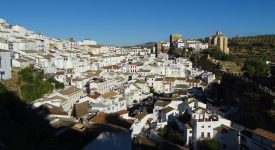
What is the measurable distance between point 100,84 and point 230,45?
50111mm

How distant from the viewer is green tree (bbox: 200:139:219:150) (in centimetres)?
2113

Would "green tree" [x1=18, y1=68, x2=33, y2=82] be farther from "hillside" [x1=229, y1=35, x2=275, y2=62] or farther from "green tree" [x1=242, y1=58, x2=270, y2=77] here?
"hillside" [x1=229, y1=35, x2=275, y2=62]

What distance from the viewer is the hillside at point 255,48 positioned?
210 ft

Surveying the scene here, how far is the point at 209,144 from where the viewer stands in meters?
21.3

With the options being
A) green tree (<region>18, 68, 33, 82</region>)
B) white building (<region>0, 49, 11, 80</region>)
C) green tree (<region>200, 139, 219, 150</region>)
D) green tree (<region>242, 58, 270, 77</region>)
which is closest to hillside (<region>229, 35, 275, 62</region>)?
green tree (<region>242, 58, 270, 77</region>)

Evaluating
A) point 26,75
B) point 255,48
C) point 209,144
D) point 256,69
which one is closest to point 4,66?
point 26,75

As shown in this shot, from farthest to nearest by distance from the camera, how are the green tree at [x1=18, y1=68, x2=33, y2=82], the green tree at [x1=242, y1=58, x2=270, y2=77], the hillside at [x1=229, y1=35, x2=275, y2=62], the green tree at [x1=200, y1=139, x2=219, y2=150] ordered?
the hillside at [x1=229, y1=35, x2=275, y2=62]
the green tree at [x1=242, y1=58, x2=270, y2=77]
the green tree at [x1=18, y1=68, x2=33, y2=82]
the green tree at [x1=200, y1=139, x2=219, y2=150]

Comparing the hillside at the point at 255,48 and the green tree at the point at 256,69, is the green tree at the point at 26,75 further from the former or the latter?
the hillside at the point at 255,48

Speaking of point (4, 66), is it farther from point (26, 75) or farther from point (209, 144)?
point (209, 144)

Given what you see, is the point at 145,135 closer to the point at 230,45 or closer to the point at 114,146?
the point at 114,146

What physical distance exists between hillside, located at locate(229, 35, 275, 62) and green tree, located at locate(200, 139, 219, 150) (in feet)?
135

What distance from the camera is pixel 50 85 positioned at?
104 feet

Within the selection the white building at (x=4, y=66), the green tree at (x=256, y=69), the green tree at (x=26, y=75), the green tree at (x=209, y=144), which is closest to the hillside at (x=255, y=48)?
the green tree at (x=256, y=69)

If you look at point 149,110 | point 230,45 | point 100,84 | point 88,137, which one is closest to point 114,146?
point 88,137
